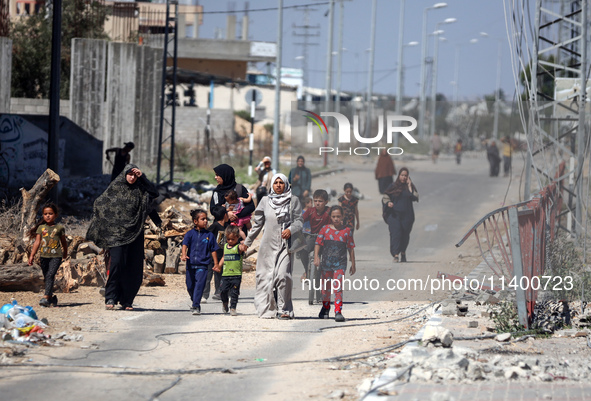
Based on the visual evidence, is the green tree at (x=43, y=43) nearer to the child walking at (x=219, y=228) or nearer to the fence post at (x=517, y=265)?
the child walking at (x=219, y=228)

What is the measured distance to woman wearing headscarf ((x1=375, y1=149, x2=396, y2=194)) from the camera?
40.1ft

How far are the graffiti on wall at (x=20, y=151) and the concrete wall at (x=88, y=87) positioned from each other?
18.7ft

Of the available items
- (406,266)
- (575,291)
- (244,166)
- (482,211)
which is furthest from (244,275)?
(244,166)

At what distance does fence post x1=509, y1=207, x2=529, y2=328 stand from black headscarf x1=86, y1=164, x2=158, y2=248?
4.12m

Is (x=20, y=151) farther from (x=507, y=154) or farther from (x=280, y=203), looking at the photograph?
(x=280, y=203)

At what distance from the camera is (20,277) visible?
33.7ft

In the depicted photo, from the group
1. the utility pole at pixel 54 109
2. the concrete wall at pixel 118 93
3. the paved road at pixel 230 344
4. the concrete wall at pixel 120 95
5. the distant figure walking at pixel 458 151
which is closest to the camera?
the paved road at pixel 230 344

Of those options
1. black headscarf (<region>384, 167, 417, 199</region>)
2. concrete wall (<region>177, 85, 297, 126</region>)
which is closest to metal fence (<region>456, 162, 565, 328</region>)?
black headscarf (<region>384, 167, 417, 199</region>)

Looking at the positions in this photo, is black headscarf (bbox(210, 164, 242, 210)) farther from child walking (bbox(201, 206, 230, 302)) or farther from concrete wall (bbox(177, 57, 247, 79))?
concrete wall (bbox(177, 57, 247, 79))

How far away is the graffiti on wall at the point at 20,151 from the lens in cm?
2064

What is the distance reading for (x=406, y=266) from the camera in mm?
11961

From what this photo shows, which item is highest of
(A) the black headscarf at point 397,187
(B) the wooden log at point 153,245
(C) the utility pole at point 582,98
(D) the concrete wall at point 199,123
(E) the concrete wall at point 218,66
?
(E) the concrete wall at point 218,66

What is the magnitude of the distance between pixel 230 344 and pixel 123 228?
2447 millimetres

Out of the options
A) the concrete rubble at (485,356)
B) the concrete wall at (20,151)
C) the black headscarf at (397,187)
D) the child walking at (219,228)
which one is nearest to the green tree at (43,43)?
the concrete wall at (20,151)
